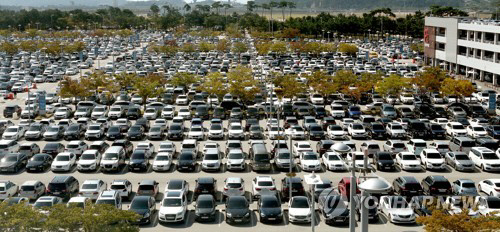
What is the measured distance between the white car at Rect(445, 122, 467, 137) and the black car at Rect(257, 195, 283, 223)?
69.1 feet

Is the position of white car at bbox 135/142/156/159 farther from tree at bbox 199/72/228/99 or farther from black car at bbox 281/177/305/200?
tree at bbox 199/72/228/99

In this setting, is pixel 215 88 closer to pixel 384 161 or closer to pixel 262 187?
pixel 384 161

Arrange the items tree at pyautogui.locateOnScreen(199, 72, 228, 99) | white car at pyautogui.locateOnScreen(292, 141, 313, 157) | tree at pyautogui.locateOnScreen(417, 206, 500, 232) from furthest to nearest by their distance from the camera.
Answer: tree at pyautogui.locateOnScreen(199, 72, 228, 99), white car at pyautogui.locateOnScreen(292, 141, 313, 157), tree at pyautogui.locateOnScreen(417, 206, 500, 232)

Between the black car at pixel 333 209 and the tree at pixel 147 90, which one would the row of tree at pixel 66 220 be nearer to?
the black car at pixel 333 209

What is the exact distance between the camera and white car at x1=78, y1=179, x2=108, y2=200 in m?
28.1

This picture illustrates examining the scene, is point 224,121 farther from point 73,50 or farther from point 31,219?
point 73,50

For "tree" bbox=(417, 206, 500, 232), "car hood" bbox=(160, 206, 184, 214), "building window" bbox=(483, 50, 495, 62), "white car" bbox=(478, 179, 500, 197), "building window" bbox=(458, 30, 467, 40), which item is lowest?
"white car" bbox=(478, 179, 500, 197)

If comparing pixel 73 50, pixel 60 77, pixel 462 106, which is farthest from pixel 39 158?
pixel 73 50

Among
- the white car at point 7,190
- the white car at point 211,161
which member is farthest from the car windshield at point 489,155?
the white car at point 7,190

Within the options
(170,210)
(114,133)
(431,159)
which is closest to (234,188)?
(170,210)

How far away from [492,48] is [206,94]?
33537 millimetres

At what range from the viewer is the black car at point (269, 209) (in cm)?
2508

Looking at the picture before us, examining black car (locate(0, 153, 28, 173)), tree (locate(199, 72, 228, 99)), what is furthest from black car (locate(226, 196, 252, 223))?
tree (locate(199, 72, 228, 99))

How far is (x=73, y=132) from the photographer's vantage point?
139ft
